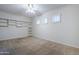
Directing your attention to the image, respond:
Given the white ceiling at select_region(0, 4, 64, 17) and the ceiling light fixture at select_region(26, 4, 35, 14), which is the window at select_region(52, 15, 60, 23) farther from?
the ceiling light fixture at select_region(26, 4, 35, 14)

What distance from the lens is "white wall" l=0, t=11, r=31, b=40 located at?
75.8 inches


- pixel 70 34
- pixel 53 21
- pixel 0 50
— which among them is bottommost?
pixel 0 50

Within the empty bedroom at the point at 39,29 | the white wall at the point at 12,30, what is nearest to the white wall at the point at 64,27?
the empty bedroom at the point at 39,29

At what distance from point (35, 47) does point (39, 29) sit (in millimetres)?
393

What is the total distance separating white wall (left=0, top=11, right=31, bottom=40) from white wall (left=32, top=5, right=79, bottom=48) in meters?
0.23

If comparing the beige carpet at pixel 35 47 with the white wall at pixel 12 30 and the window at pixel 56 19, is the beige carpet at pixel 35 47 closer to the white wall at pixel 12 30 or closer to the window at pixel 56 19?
the white wall at pixel 12 30

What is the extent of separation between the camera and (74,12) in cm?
189

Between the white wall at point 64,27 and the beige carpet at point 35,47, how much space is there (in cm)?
11

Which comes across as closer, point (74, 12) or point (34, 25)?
point (74, 12)
